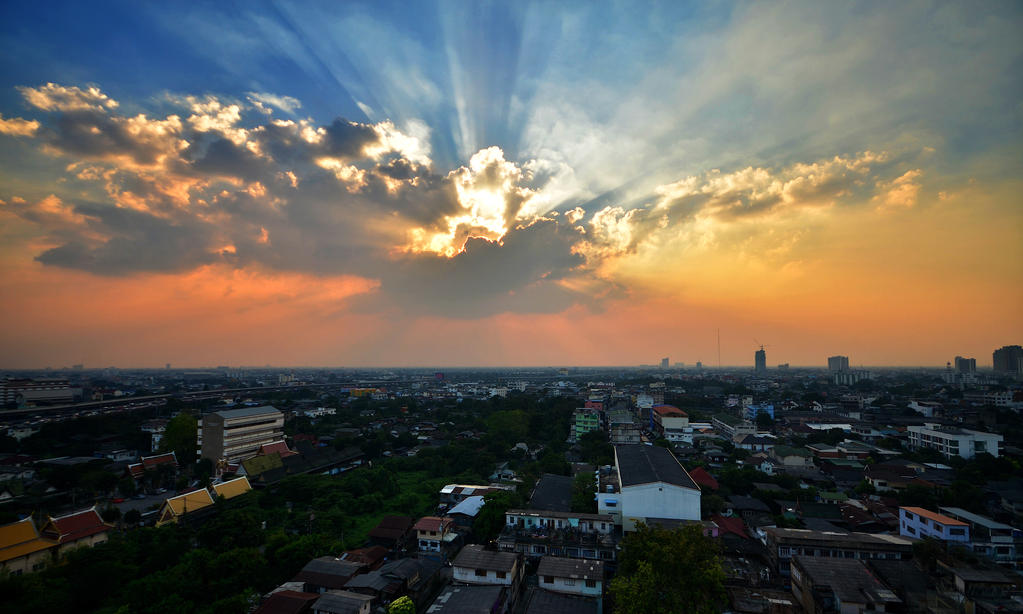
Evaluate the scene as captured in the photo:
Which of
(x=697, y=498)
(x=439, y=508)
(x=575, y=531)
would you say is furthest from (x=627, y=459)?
(x=439, y=508)

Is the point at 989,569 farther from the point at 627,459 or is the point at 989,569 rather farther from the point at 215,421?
the point at 215,421

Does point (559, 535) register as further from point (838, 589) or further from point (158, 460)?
point (158, 460)

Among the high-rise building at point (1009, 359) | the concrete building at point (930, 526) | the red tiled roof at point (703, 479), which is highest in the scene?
the high-rise building at point (1009, 359)

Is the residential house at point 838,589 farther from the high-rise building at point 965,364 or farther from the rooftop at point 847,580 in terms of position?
the high-rise building at point 965,364

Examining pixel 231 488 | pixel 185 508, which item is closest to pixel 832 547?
pixel 185 508

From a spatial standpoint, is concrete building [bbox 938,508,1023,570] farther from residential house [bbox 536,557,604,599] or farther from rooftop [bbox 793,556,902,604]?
residential house [bbox 536,557,604,599]

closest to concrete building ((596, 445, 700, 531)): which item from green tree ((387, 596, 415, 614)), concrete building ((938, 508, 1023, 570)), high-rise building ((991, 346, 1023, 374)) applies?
green tree ((387, 596, 415, 614))

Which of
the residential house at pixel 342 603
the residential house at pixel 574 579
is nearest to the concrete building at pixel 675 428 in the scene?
the residential house at pixel 574 579

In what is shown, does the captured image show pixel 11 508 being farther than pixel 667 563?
Yes
